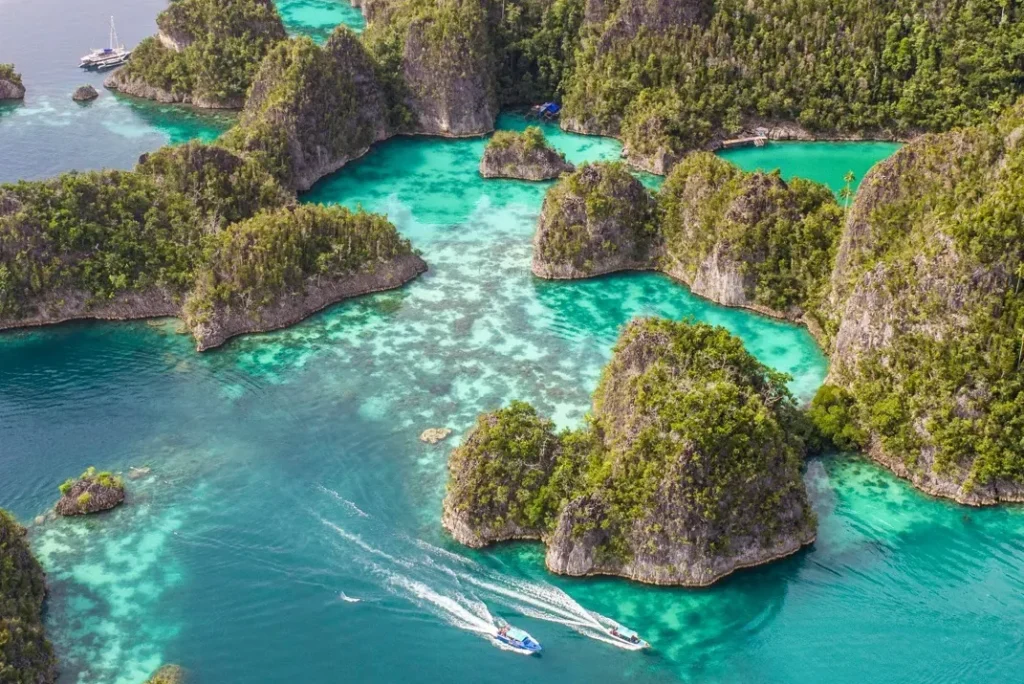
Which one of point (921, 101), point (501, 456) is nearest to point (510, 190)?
point (921, 101)

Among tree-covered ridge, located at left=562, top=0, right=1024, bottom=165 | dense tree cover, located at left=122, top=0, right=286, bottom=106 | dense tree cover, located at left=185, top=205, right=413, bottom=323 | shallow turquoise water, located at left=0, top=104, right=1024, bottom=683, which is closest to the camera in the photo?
shallow turquoise water, located at left=0, top=104, right=1024, bottom=683

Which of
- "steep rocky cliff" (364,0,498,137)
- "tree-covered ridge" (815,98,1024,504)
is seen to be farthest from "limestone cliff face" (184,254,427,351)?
"tree-covered ridge" (815,98,1024,504)

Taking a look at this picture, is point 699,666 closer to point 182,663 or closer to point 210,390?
point 182,663

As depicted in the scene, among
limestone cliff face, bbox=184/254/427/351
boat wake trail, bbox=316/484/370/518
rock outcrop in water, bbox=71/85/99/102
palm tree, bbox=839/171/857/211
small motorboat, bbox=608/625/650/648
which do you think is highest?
rock outcrop in water, bbox=71/85/99/102

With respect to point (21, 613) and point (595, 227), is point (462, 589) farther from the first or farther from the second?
point (595, 227)

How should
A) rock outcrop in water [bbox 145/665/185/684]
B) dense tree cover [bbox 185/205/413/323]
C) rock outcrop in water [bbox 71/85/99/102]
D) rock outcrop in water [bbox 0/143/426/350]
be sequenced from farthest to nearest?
rock outcrop in water [bbox 71/85/99/102] < rock outcrop in water [bbox 0/143/426/350] < dense tree cover [bbox 185/205/413/323] < rock outcrop in water [bbox 145/665/185/684]

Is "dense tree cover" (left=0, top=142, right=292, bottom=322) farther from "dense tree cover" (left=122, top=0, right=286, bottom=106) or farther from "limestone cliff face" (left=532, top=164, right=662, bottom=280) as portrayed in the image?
"dense tree cover" (left=122, top=0, right=286, bottom=106)

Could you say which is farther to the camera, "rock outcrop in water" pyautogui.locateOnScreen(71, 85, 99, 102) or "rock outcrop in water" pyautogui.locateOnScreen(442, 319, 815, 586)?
"rock outcrop in water" pyautogui.locateOnScreen(71, 85, 99, 102)
